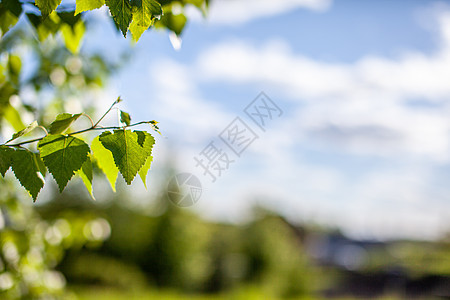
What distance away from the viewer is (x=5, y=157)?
70cm

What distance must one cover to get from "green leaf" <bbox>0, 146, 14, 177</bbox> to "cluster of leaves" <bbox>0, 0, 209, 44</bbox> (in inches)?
8.0

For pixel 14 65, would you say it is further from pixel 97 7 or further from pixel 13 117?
pixel 97 7

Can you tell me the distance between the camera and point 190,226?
12.2m

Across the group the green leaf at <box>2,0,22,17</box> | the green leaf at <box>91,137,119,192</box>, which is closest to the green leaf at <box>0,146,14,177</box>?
the green leaf at <box>91,137,119,192</box>

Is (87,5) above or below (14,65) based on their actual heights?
below

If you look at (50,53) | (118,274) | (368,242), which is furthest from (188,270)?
(368,242)

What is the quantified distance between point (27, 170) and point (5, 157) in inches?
1.5

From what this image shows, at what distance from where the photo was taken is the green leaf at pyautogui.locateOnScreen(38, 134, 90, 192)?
0.68 meters

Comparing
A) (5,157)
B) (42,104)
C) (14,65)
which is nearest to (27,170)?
(5,157)

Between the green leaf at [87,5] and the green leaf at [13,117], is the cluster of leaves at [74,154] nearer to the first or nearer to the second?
the green leaf at [87,5]

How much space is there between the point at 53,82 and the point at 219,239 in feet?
40.9

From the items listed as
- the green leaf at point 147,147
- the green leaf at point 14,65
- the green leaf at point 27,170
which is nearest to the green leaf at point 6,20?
the green leaf at point 14,65

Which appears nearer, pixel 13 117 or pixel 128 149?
pixel 128 149

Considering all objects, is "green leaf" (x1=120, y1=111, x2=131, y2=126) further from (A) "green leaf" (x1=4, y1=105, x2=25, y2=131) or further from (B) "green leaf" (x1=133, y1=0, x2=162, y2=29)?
(A) "green leaf" (x1=4, y1=105, x2=25, y2=131)
